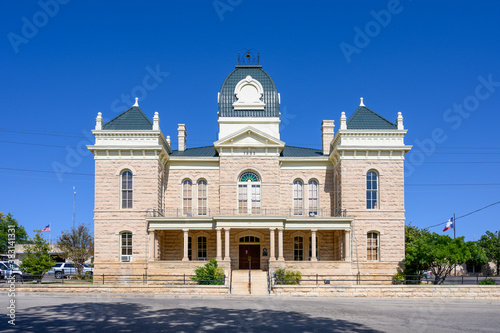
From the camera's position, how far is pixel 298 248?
41.5 m

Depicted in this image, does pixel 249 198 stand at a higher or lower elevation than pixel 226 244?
higher

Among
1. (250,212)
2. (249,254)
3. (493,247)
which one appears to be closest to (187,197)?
(250,212)

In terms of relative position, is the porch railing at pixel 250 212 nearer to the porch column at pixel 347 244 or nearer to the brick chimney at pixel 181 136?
the porch column at pixel 347 244

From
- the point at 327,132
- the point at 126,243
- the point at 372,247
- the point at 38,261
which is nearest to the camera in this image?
the point at 38,261

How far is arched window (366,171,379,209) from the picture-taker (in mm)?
39125

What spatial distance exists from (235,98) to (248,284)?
1683cm

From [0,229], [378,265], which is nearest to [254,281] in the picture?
[378,265]

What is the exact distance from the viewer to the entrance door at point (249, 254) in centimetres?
4053

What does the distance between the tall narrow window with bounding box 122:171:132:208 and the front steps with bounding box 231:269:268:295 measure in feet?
30.8

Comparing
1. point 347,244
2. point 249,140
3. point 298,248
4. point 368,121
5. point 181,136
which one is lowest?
point 298,248

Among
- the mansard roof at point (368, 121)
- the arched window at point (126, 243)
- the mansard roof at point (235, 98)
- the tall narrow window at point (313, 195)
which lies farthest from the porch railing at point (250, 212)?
the mansard roof at point (235, 98)

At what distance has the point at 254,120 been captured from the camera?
42.7 meters

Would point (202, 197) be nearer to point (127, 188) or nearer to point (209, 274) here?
point (127, 188)

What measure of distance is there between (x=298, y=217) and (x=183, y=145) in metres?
12.7
